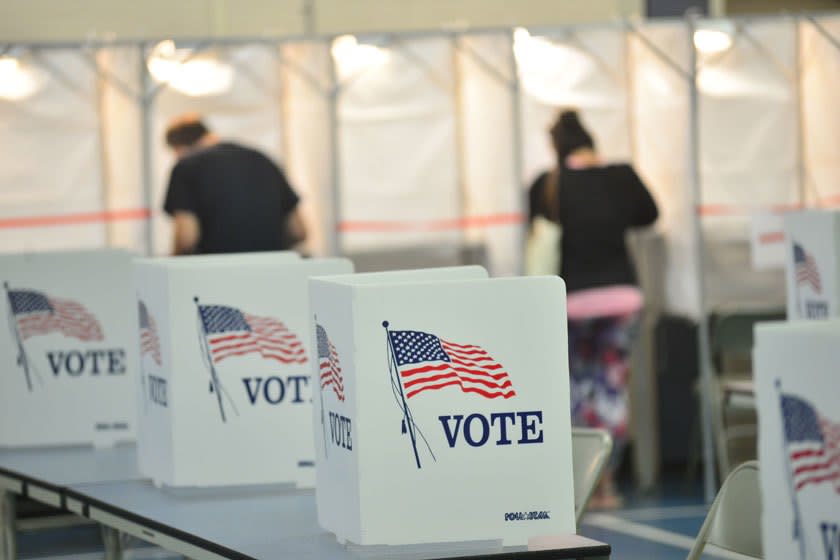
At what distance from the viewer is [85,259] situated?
3969 mm

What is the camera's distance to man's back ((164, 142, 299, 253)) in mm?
6172

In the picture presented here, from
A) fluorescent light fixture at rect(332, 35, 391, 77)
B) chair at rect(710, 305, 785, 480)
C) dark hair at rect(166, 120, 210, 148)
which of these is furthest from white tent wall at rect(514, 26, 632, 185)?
dark hair at rect(166, 120, 210, 148)

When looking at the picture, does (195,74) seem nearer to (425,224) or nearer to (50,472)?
(425,224)

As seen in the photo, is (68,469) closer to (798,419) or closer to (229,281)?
(229,281)

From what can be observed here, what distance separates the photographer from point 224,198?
628cm

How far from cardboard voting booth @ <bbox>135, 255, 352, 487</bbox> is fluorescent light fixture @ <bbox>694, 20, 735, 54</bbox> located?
395 centimetres

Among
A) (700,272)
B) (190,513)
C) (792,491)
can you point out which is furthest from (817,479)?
(700,272)

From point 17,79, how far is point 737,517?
443 centimetres

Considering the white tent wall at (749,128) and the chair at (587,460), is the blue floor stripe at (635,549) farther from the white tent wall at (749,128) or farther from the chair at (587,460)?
the chair at (587,460)

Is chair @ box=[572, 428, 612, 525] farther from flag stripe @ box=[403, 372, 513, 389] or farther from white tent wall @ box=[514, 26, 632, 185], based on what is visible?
white tent wall @ box=[514, 26, 632, 185]

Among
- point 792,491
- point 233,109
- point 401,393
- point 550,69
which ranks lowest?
point 792,491

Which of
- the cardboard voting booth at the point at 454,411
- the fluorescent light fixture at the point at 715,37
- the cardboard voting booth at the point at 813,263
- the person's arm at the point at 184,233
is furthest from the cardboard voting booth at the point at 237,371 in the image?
the fluorescent light fixture at the point at 715,37

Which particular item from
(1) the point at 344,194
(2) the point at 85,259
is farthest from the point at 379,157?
(2) the point at 85,259

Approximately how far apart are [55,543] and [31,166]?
5.39 feet
